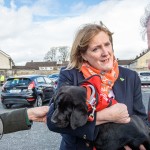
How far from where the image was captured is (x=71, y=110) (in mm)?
2164

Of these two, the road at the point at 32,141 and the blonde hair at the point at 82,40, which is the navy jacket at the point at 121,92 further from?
the road at the point at 32,141

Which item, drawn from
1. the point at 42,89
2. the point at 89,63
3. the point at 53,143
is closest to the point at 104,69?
the point at 89,63

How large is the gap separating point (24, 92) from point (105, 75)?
12.0m

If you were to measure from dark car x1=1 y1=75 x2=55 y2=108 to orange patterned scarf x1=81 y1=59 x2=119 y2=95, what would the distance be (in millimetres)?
11753

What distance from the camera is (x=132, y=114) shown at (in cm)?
256

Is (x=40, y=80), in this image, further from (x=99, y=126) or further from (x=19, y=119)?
(x=99, y=126)

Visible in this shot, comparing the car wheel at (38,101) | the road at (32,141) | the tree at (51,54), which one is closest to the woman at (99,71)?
the road at (32,141)

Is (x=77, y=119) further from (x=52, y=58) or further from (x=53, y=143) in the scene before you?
(x=52, y=58)

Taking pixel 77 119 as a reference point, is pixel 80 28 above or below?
above

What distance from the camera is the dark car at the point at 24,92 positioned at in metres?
14.2

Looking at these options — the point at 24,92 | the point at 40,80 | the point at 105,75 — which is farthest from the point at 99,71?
the point at 40,80

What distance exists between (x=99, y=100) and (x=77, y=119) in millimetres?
254

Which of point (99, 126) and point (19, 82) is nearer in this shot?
point (99, 126)

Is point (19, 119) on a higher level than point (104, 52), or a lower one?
lower
